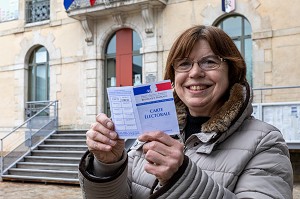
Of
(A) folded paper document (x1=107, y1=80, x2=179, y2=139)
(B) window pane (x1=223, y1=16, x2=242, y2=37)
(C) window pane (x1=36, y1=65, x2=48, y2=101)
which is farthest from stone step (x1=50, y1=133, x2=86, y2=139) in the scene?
(A) folded paper document (x1=107, y1=80, x2=179, y2=139)

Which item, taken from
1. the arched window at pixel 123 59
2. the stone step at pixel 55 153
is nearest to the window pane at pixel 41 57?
the arched window at pixel 123 59

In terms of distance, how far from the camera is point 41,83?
14.8m

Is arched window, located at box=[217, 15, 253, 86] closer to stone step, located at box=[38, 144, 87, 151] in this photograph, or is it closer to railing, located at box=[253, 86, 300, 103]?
railing, located at box=[253, 86, 300, 103]

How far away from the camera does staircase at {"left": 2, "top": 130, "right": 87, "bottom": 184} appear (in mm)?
9898

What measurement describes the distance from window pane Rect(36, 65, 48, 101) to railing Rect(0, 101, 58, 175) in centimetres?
48

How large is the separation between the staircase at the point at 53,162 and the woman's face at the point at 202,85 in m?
8.04

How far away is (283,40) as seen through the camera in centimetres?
1031

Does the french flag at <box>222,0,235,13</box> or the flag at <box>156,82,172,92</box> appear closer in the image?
the flag at <box>156,82,172,92</box>

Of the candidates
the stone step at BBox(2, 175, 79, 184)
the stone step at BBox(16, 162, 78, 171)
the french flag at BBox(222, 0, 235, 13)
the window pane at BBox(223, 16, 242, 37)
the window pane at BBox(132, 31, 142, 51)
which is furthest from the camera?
the window pane at BBox(132, 31, 142, 51)

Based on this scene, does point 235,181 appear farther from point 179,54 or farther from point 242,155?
point 179,54

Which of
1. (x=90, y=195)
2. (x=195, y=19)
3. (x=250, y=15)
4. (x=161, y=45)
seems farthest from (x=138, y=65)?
(x=90, y=195)

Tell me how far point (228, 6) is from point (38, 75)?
781 cm

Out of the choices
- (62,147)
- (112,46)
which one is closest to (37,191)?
(62,147)

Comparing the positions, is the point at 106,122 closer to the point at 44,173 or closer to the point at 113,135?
the point at 113,135
